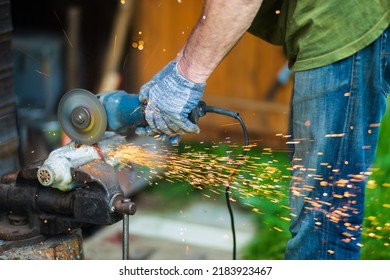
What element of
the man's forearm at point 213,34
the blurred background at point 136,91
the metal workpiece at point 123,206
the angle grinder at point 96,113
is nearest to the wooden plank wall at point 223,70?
the blurred background at point 136,91

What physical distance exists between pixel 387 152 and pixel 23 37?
1.24 meters

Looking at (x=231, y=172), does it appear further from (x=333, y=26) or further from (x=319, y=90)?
(x=333, y=26)

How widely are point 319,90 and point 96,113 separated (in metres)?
0.52

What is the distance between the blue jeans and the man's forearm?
0.21m

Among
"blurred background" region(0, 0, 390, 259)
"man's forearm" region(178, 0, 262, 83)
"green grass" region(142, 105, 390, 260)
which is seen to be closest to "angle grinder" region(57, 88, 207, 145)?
"man's forearm" region(178, 0, 262, 83)

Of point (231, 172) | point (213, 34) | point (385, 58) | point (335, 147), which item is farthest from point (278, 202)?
point (213, 34)

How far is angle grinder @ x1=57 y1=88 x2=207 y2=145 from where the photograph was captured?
58.9 inches

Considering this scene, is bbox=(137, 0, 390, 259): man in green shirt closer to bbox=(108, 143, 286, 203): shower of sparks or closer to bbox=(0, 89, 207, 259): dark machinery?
bbox=(0, 89, 207, 259): dark machinery

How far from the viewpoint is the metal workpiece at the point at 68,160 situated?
1.42m

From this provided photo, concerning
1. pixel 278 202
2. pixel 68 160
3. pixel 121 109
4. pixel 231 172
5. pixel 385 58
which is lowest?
pixel 278 202

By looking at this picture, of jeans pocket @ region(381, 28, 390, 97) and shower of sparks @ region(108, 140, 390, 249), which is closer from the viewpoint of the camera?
jeans pocket @ region(381, 28, 390, 97)

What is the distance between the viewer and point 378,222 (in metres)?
1.98

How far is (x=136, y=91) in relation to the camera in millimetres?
1884
